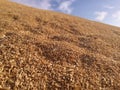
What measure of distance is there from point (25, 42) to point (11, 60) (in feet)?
6.56

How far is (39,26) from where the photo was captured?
12.7 meters

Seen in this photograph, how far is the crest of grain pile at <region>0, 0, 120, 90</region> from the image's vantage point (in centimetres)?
686

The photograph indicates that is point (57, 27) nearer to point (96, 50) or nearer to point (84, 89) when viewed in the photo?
point (96, 50)

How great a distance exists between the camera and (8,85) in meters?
6.31

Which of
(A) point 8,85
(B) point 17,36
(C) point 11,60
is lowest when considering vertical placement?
(A) point 8,85

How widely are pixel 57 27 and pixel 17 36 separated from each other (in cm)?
463

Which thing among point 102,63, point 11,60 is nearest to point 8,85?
point 11,60

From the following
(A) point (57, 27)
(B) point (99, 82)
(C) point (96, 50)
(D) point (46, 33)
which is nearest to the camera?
(B) point (99, 82)

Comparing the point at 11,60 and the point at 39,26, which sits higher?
the point at 39,26

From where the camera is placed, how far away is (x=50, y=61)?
830 cm

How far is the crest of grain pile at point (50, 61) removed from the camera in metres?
6.86

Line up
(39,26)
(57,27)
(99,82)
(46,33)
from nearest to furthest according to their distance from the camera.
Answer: (99,82)
(46,33)
(39,26)
(57,27)

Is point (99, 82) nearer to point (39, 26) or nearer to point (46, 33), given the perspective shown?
point (46, 33)

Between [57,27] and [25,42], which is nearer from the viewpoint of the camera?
[25,42]
